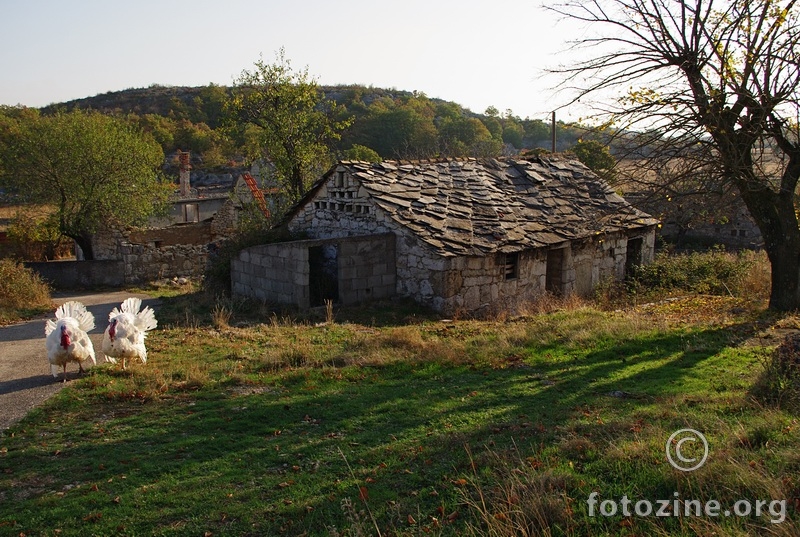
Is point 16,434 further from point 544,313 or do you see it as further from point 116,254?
point 116,254

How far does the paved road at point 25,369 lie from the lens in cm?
822

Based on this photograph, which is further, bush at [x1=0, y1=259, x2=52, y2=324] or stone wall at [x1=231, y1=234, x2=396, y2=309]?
bush at [x1=0, y1=259, x2=52, y2=324]

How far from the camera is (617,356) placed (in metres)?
9.61

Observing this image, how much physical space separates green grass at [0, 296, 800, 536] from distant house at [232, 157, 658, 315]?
151 inches

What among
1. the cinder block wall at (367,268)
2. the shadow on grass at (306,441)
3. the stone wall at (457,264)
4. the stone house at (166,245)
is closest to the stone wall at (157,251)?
the stone house at (166,245)

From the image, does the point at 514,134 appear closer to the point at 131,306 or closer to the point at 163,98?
the point at 163,98

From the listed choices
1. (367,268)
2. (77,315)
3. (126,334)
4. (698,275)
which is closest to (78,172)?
(367,268)

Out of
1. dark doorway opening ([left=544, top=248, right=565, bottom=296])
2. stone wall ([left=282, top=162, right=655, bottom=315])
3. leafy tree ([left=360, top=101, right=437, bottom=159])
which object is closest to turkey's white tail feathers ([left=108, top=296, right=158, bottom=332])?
stone wall ([left=282, top=162, right=655, bottom=315])

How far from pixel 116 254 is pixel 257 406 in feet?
69.1

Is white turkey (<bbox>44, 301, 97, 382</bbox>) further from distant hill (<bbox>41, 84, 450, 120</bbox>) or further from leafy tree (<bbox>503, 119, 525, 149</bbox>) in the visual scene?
distant hill (<bbox>41, 84, 450, 120</bbox>)

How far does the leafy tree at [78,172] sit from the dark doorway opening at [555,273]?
18.3 metres

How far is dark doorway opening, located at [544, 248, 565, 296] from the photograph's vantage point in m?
17.2

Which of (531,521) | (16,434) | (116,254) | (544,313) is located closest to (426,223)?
(544,313)

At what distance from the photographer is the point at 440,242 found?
48.3 feet
